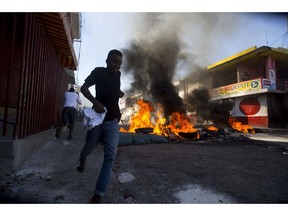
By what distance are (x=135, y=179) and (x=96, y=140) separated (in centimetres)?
119

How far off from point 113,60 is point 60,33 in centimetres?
330

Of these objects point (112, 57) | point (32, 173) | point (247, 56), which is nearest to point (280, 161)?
point (112, 57)

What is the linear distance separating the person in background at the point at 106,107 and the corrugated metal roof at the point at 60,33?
2.36 m

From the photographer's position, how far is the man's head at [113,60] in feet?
8.56

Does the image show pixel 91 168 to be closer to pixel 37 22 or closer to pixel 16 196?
pixel 16 196

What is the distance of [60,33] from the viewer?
16.5 ft

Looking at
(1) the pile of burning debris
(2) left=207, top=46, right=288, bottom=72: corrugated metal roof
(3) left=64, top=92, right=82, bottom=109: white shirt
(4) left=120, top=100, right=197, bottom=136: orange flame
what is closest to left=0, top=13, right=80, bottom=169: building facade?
(3) left=64, top=92, right=82, bottom=109: white shirt

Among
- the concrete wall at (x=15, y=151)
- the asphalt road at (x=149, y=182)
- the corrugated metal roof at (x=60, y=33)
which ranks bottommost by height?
the asphalt road at (x=149, y=182)

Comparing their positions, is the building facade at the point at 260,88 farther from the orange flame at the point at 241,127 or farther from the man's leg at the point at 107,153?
the man's leg at the point at 107,153

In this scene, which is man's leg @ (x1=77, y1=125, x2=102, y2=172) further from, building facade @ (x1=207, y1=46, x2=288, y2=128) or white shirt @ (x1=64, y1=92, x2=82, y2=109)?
building facade @ (x1=207, y1=46, x2=288, y2=128)

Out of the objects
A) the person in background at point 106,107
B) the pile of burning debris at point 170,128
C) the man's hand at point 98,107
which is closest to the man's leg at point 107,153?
the person in background at point 106,107

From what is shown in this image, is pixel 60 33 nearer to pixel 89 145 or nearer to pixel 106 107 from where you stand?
pixel 106 107

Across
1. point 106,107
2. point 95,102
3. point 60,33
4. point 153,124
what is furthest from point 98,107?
point 153,124

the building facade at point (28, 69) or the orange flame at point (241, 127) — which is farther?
the orange flame at point (241, 127)
